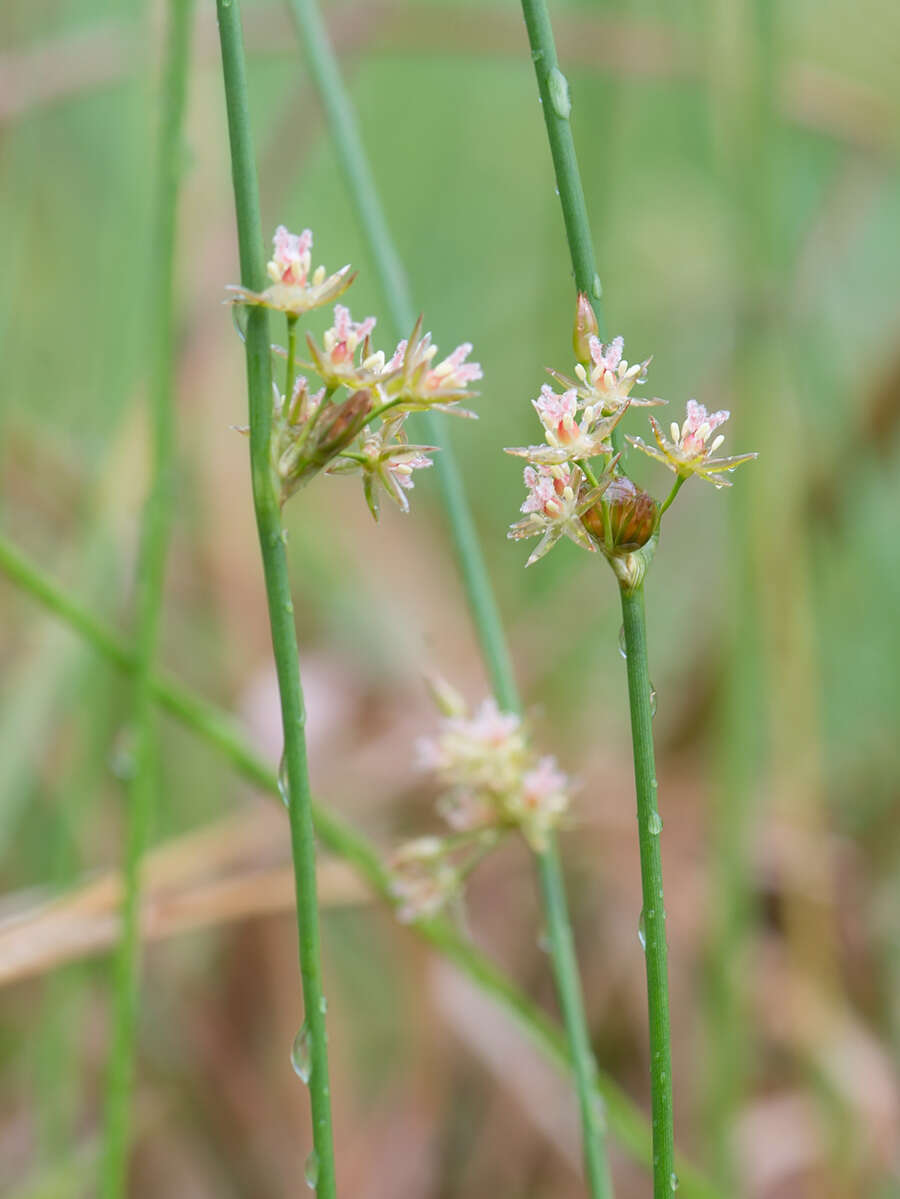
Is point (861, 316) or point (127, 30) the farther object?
point (861, 316)

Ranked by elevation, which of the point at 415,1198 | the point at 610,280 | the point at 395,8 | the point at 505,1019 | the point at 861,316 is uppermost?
the point at 861,316

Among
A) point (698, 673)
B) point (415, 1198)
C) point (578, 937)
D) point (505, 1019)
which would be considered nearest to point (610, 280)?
point (698, 673)

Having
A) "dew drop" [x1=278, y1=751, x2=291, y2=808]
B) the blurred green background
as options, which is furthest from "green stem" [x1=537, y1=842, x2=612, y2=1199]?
the blurred green background

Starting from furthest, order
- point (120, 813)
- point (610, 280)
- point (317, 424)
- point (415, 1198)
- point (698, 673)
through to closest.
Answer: point (610, 280) → point (698, 673) → point (120, 813) → point (415, 1198) → point (317, 424)

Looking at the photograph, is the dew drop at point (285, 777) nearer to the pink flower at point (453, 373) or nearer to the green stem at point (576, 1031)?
the pink flower at point (453, 373)

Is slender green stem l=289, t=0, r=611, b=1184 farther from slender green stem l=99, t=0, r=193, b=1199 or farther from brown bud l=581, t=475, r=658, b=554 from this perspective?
brown bud l=581, t=475, r=658, b=554

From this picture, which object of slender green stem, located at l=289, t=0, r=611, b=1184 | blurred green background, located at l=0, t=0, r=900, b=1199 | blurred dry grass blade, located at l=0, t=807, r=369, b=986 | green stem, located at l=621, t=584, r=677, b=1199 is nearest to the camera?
green stem, located at l=621, t=584, r=677, b=1199

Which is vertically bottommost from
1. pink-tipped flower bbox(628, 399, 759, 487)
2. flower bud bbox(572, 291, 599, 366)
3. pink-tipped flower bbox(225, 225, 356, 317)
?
pink-tipped flower bbox(628, 399, 759, 487)

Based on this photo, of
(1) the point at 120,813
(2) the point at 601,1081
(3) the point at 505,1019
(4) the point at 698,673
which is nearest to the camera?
(2) the point at 601,1081

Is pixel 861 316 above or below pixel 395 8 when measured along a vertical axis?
above

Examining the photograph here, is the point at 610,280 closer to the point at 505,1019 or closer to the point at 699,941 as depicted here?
the point at 699,941
